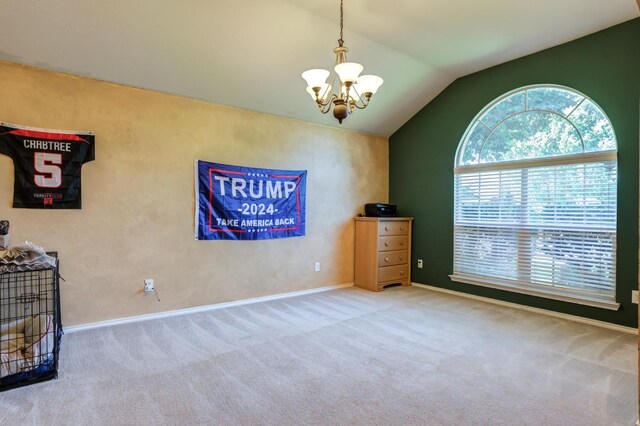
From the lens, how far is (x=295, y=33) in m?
3.33

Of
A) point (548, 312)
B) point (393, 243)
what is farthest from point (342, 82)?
point (548, 312)

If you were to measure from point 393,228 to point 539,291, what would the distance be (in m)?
1.95

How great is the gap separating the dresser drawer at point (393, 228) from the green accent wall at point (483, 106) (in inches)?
8.3

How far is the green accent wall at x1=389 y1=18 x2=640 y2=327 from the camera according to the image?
10.9 ft

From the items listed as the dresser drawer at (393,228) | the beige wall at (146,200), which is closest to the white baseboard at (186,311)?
the beige wall at (146,200)

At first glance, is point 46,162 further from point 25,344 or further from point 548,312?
point 548,312

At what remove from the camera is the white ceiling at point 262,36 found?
2.76 meters

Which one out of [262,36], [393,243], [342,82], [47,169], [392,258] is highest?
[262,36]

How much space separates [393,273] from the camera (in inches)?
200

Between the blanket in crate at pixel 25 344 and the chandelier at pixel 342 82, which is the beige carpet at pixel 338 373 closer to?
the blanket in crate at pixel 25 344

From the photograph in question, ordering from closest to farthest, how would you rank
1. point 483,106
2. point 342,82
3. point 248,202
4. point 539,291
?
point 342,82
point 539,291
point 248,202
point 483,106

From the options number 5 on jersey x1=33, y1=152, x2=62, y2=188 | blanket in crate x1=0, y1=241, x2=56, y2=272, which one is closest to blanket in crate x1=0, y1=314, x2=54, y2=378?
blanket in crate x1=0, y1=241, x2=56, y2=272

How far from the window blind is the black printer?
3.10ft

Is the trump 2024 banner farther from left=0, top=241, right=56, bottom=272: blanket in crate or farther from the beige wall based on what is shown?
left=0, top=241, right=56, bottom=272: blanket in crate
